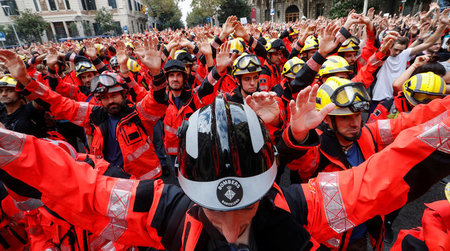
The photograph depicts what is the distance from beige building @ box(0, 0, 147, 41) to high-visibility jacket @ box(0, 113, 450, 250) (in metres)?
44.5

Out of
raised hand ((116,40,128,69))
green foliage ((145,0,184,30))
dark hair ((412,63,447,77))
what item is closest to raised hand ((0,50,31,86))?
raised hand ((116,40,128,69))

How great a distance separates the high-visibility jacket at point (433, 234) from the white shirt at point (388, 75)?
3.97m

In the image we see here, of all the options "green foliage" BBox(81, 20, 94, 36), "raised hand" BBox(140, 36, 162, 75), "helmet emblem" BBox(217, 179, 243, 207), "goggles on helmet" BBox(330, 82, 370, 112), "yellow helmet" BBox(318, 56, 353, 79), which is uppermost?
"green foliage" BBox(81, 20, 94, 36)

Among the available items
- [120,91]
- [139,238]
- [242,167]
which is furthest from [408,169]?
[120,91]

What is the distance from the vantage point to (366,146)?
2.21 metres

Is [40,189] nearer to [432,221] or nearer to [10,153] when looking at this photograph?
[10,153]

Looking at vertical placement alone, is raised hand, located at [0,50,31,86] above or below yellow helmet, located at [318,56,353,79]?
above

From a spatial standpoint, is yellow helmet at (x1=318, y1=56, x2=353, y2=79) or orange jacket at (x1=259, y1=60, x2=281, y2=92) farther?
orange jacket at (x1=259, y1=60, x2=281, y2=92)

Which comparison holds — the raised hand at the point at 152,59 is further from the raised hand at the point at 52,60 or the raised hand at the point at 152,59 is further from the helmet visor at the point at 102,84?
the raised hand at the point at 52,60

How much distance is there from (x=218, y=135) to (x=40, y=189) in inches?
40.6

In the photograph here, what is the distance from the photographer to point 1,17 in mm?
40219

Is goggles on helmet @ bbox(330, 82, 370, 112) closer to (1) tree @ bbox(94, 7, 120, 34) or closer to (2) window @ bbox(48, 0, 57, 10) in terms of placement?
(1) tree @ bbox(94, 7, 120, 34)

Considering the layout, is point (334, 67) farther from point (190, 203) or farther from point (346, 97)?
point (190, 203)

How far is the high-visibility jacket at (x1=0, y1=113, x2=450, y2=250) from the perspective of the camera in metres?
1.06
